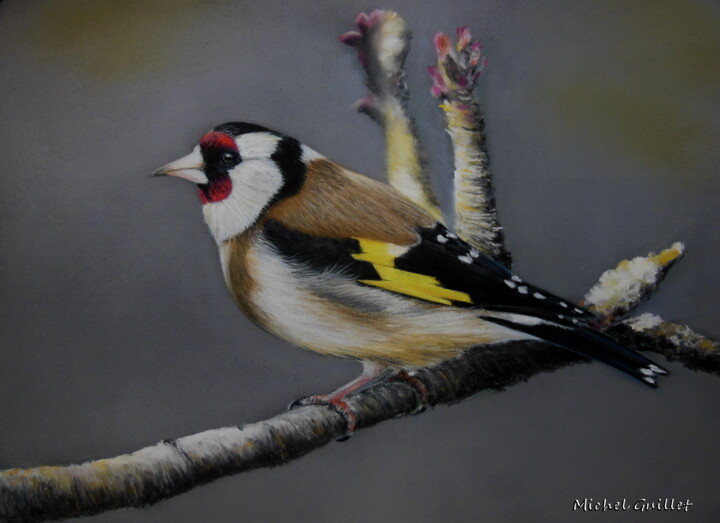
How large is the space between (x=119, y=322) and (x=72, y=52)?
72cm

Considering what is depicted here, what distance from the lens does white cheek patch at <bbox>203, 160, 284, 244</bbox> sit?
142cm

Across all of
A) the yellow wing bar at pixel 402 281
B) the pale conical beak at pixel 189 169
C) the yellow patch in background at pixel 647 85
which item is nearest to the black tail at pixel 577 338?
the yellow wing bar at pixel 402 281

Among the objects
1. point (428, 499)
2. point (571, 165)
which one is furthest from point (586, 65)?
point (428, 499)

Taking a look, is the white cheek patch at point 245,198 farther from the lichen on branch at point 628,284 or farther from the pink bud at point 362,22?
the lichen on branch at point 628,284

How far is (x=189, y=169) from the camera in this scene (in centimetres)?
147

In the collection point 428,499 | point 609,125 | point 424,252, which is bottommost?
point 428,499

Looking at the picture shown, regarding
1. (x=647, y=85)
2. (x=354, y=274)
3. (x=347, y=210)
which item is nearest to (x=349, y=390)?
(x=354, y=274)

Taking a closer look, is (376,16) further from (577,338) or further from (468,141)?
(577,338)

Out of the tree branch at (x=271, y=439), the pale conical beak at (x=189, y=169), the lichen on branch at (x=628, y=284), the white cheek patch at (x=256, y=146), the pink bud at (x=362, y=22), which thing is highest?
the pink bud at (x=362, y=22)

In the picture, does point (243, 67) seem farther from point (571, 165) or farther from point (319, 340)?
point (571, 165)

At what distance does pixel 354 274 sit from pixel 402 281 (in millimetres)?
111

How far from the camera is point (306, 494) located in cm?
150

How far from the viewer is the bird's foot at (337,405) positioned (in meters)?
1.40

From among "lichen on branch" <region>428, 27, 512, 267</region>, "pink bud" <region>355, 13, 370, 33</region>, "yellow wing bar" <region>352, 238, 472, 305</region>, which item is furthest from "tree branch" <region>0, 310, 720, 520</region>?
"pink bud" <region>355, 13, 370, 33</region>
